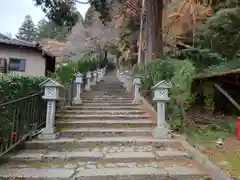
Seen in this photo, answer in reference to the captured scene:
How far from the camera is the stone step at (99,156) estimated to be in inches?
179

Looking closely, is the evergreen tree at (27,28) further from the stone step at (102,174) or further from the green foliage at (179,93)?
the stone step at (102,174)

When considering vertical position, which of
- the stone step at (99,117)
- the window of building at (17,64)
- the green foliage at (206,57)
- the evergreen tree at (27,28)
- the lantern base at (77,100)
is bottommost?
the stone step at (99,117)

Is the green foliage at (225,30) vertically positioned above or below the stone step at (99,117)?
above

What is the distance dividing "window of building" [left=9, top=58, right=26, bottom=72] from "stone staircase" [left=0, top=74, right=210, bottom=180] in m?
7.96

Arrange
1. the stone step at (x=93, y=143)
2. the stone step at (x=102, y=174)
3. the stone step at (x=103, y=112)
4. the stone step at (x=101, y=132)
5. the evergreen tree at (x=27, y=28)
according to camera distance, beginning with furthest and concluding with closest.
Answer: the evergreen tree at (x=27, y=28) → the stone step at (x=103, y=112) → the stone step at (x=101, y=132) → the stone step at (x=93, y=143) → the stone step at (x=102, y=174)

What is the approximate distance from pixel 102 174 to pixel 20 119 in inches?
81.3

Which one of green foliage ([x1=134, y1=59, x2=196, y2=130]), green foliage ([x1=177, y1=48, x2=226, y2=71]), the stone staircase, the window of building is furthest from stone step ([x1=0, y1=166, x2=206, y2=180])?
the window of building

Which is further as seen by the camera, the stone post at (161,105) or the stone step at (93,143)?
the stone post at (161,105)

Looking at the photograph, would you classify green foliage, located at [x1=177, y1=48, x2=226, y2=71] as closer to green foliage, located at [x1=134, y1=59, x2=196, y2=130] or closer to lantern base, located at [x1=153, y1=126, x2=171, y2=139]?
green foliage, located at [x1=134, y1=59, x2=196, y2=130]

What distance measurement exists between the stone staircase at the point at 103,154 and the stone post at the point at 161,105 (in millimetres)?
219

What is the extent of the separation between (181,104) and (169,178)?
212 centimetres

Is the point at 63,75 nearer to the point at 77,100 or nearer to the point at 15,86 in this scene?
the point at 77,100

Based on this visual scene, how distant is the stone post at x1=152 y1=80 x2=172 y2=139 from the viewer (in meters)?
5.61

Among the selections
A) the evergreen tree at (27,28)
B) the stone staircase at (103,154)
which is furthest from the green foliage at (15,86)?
the evergreen tree at (27,28)
